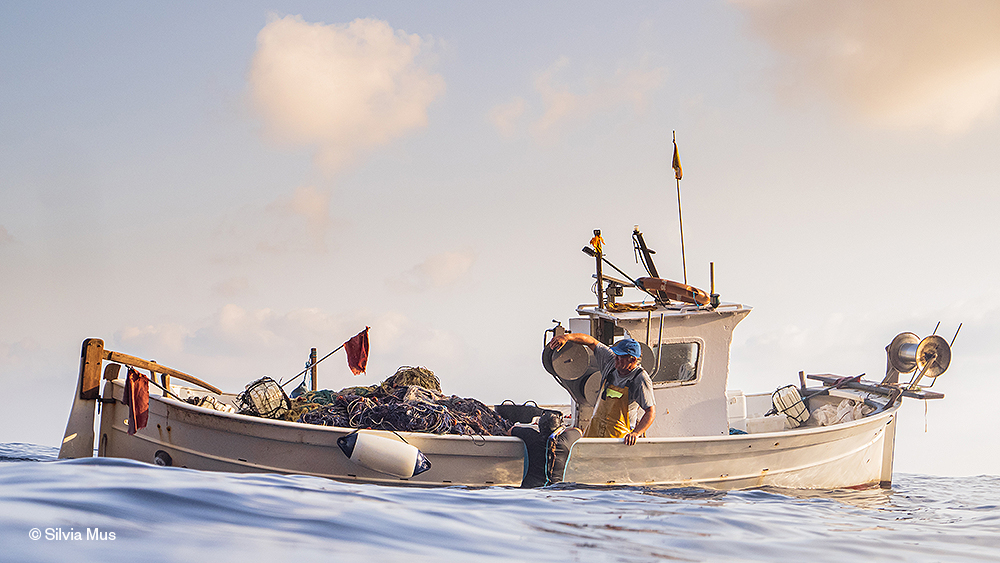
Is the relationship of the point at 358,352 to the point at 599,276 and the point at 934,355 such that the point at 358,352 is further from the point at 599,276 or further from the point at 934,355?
the point at 934,355

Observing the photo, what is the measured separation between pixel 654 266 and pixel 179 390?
8.02m

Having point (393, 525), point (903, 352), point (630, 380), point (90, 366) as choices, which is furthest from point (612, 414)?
point (90, 366)

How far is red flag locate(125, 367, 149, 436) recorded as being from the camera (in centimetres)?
844

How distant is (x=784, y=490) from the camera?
29.2 ft

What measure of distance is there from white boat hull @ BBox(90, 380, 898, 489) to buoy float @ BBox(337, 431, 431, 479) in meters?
0.16

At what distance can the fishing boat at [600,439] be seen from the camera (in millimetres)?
7777

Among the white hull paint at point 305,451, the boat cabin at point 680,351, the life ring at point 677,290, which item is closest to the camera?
the white hull paint at point 305,451

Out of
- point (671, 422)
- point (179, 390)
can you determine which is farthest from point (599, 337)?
point (179, 390)

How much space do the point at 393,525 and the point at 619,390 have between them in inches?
183

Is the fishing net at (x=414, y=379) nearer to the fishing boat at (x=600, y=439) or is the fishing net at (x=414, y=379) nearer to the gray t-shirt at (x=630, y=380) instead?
the fishing boat at (x=600, y=439)

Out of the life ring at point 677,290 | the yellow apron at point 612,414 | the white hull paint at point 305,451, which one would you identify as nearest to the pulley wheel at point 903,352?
the life ring at point 677,290

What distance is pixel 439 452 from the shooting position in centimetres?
789

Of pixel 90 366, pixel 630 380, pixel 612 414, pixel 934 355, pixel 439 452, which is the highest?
pixel 934 355

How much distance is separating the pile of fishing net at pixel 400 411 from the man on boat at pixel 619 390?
1.38 meters
